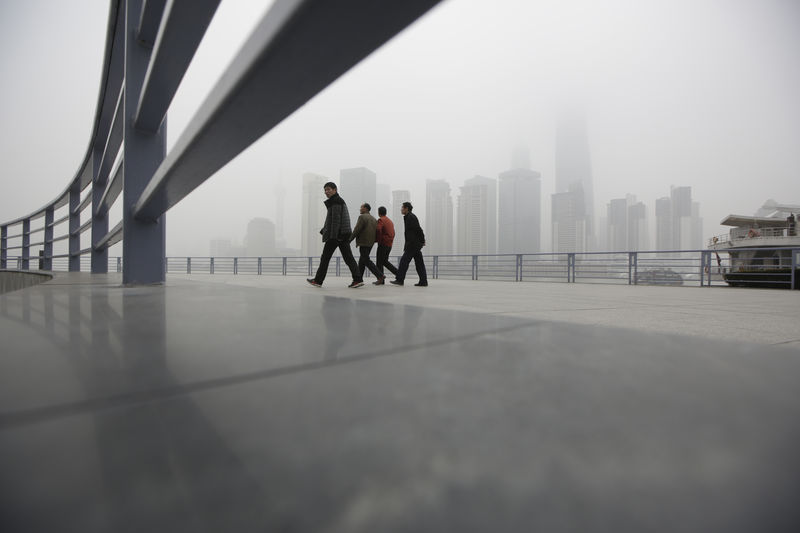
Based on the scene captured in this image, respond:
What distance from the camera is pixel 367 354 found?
0.54m

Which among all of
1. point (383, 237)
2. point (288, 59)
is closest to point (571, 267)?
point (383, 237)

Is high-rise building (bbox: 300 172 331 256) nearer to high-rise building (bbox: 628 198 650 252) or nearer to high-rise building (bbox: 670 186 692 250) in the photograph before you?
high-rise building (bbox: 628 198 650 252)

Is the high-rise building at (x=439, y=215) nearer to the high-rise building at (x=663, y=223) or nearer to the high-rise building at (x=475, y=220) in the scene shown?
the high-rise building at (x=475, y=220)

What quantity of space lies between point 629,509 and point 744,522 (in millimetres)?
49

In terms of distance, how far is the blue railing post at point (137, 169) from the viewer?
2113 mm

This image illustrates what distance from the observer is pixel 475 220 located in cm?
3919

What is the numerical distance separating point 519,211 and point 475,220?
31.1ft

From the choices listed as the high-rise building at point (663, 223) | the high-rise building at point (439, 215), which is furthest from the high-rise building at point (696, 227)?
the high-rise building at point (439, 215)

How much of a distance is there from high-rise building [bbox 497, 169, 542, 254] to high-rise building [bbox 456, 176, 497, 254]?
2271 mm

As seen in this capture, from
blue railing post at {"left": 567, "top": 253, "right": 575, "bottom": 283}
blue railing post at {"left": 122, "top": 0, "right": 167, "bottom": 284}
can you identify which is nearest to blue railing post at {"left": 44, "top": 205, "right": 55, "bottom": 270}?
blue railing post at {"left": 122, "top": 0, "right": 167, "bottom": 284}

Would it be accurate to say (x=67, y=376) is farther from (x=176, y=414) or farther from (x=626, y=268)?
(x=626, y=268)

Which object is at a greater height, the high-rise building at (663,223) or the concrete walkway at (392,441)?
the high-rise building at (663,223)

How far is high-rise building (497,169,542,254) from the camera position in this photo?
133ft

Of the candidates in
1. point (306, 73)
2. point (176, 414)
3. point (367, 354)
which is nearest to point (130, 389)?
point (176, 414)
